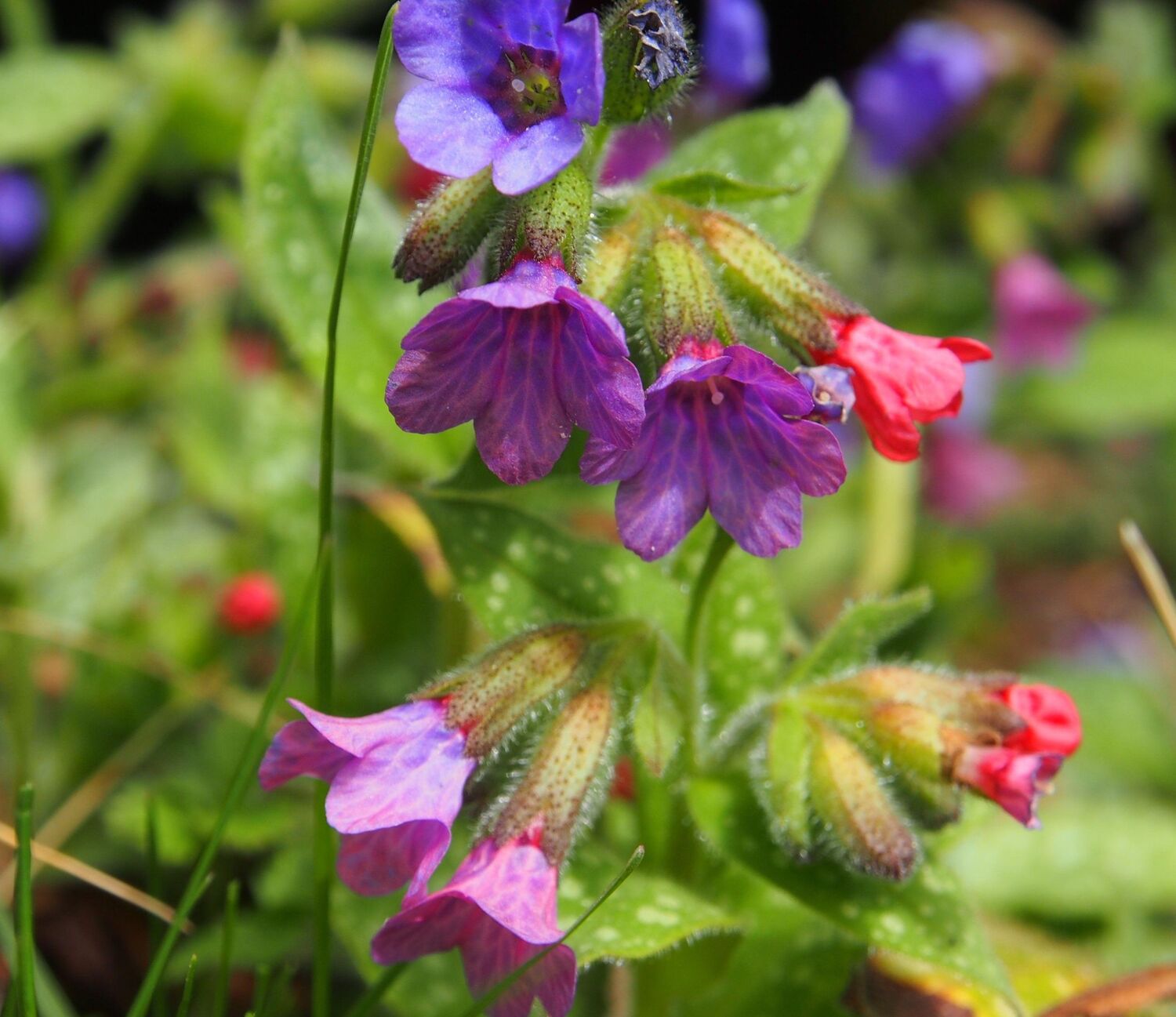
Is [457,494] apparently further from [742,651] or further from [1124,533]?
[1124,533]

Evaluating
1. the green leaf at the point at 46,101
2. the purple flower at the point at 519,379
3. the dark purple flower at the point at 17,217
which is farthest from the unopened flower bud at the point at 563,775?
the dark purple flower at the point at 17,217

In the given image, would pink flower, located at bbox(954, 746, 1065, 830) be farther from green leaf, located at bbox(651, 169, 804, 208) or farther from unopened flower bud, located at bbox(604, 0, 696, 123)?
unopened flower bud, located at bbox(604, 0, 696, 123)

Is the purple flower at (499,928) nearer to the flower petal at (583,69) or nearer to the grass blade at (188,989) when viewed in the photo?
the grass blade at (188,989)

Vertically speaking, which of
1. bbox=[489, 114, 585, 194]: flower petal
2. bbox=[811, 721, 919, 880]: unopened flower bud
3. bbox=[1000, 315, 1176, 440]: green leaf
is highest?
bbox=[489, 114, 585, 194]: flower petal

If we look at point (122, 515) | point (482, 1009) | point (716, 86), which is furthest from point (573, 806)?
point (716, 86)

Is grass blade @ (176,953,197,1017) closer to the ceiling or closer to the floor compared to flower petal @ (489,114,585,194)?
closer to the floor

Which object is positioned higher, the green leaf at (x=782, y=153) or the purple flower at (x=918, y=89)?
the green leaf at (x=782, y=153)

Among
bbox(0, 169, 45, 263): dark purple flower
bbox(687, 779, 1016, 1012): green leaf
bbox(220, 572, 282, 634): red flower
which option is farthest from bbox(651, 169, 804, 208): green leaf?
bbox(0, 169, 45, 263): dark purple flower
